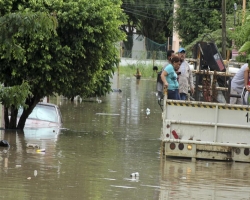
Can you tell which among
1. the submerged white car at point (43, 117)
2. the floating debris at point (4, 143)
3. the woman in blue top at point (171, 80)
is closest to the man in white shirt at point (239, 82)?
the woman in blue top at point (171, 80)

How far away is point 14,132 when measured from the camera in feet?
64.6

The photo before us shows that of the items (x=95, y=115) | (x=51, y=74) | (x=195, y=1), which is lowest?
(x=95, y=115)

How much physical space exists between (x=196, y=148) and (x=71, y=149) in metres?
3.00

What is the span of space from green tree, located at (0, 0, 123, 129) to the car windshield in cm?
229

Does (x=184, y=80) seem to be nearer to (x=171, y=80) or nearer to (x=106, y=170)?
(x=171, y=80)

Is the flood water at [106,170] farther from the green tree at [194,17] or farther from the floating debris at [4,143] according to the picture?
the green tree at [194,17]

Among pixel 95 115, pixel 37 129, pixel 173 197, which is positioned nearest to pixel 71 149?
pixel 37 129

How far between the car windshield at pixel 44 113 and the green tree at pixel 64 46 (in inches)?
90.1

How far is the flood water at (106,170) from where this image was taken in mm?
11086

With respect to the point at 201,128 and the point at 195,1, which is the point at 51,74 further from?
the point at 195,1

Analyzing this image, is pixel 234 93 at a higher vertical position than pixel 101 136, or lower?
higher

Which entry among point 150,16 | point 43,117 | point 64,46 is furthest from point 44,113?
point 150,16

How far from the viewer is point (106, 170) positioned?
13.3 metres

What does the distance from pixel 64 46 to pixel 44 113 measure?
155 inches
